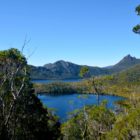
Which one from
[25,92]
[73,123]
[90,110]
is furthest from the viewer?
[73,123]

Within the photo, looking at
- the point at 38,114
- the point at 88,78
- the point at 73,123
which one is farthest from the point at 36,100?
the point at 73,123

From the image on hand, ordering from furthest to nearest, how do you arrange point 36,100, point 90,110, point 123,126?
point 90,110 → point 123,126 → point 36,100

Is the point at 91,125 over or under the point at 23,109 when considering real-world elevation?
under

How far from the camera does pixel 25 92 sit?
42781mm

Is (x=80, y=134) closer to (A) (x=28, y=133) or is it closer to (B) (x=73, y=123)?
(B) (x=73, y=123)

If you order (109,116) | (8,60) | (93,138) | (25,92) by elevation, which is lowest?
(93,138)

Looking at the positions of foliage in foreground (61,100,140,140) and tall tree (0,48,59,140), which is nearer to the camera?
tall tree (0,48,59,140)

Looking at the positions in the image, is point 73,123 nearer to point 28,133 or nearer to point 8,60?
point 28,133

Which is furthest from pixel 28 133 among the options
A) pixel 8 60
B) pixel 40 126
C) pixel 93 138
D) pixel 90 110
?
pixel 93 138

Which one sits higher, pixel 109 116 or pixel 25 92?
pixel 25 92

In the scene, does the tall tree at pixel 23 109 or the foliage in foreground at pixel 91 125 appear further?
the foliage in foreground at pixel 91 125

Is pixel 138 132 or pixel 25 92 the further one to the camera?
pixel 138 132

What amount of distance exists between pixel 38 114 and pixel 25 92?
5.88 m

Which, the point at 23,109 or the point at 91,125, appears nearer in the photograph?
the point at 23,109
